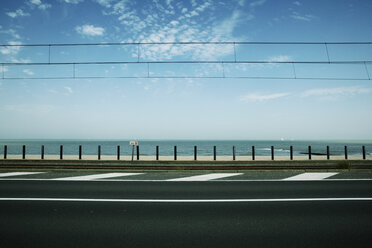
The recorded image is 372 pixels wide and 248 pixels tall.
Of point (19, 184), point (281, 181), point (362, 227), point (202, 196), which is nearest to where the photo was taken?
point (362, 227)

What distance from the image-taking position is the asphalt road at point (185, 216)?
2.96 meters

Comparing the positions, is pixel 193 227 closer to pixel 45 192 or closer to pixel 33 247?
pixel 33 247

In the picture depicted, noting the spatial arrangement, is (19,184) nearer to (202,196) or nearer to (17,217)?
(17,217)

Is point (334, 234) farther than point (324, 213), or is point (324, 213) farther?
point (324, 213)

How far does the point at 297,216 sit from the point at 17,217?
15.8 ft

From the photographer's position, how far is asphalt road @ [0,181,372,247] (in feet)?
9.70

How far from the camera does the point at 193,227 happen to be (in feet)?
11.0

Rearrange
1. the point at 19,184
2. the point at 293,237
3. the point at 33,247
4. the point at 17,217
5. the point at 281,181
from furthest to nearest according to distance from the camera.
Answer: the point at 281,181 < the point at 19,184 < the point at 17,217 < the point at 293,237 < the point at 33,247

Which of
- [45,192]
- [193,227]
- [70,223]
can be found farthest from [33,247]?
[45,192]

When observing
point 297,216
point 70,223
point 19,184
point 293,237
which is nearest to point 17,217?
point 70,223

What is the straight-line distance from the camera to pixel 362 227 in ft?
10.9

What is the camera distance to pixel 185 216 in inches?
150

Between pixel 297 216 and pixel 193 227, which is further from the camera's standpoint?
pixel 297 216

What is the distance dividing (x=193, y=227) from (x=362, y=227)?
2577mm
